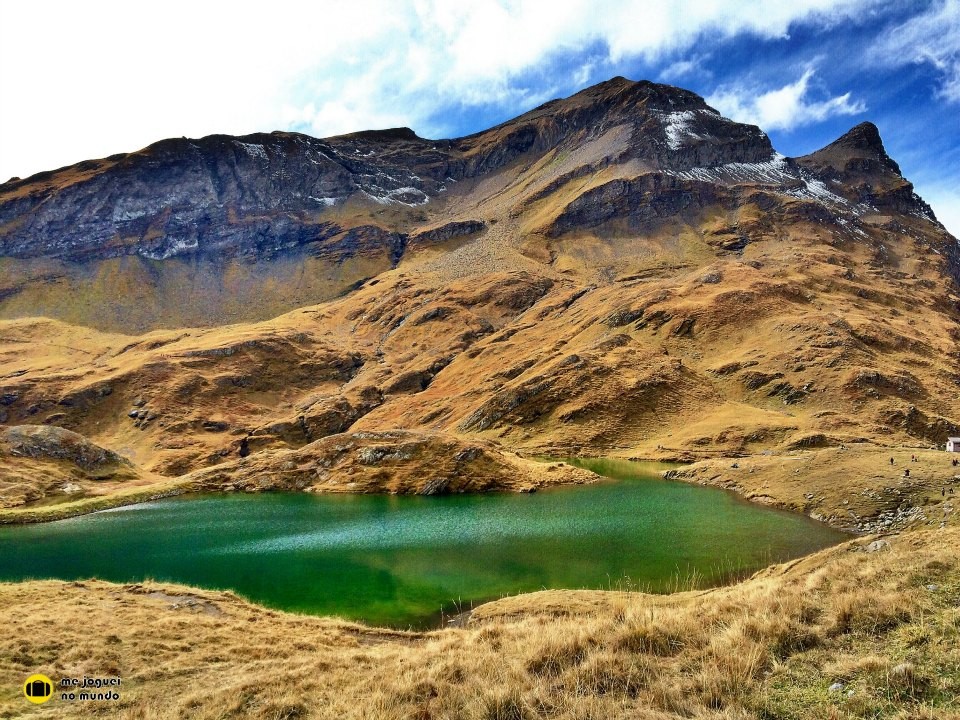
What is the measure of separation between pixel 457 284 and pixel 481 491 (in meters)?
125

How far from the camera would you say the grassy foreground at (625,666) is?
28.3 feet

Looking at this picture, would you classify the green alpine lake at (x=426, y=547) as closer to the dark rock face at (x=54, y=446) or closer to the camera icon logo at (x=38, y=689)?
the camera icon logo at (x=38, y=689)

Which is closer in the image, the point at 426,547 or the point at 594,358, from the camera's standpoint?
the point at 426,547

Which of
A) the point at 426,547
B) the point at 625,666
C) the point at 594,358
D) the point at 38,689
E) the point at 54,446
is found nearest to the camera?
the point at 625,666

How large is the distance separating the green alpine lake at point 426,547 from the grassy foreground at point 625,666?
34.5 ft

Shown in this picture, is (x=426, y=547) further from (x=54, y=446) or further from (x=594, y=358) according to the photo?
(x=594, y=358)

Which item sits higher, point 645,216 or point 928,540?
point 645,216

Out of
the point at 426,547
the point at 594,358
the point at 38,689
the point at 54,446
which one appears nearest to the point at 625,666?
the point at 38,689

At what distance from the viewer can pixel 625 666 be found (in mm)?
10242

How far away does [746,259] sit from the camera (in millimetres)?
158000

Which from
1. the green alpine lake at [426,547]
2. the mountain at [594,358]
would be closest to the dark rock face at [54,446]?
the mountain at [594,358]

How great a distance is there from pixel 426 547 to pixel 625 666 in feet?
98.7

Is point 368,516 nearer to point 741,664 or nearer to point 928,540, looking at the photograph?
point 928,540

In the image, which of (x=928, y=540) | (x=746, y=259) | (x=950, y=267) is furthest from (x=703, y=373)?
(x=950, y=267)
